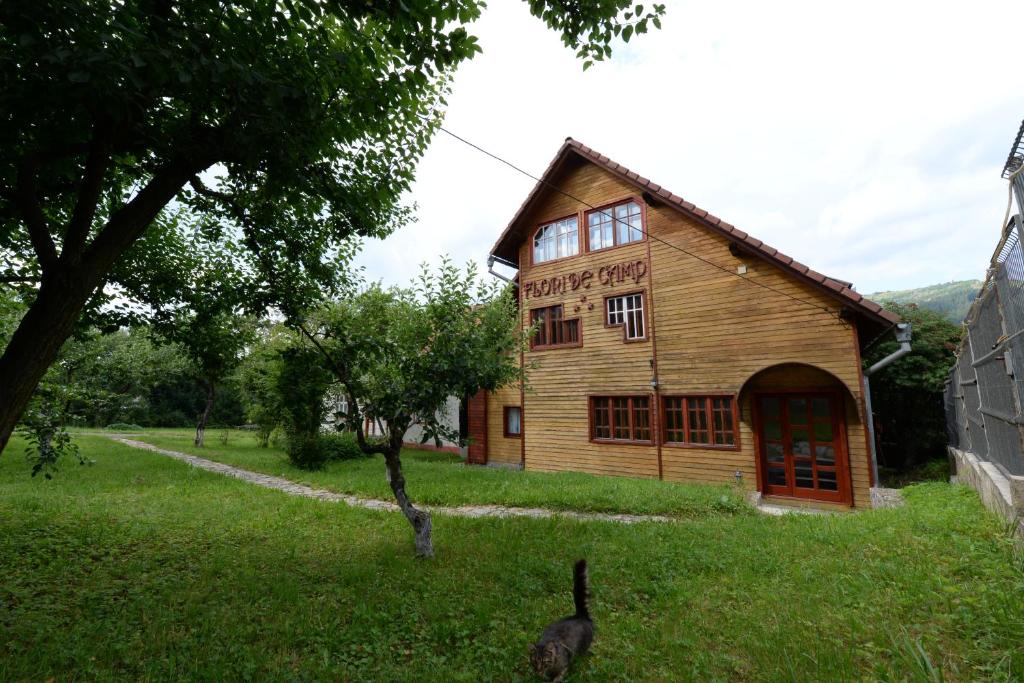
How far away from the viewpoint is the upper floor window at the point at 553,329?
15.3m

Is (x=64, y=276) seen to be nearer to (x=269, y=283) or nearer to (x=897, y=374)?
(x=269, y=283)

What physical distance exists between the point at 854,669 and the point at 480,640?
2.91m

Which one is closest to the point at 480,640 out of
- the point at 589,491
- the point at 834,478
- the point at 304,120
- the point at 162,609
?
the point at 162,609

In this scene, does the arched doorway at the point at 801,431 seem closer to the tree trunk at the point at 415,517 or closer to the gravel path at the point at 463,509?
the gravel path at the point at 463,509

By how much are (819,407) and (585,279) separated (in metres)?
7.41

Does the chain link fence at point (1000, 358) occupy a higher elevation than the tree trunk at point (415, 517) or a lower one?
higher

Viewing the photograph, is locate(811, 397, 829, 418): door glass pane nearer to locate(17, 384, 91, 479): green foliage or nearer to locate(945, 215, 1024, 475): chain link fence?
locate(945, 215, 1024, 475): chain link fence

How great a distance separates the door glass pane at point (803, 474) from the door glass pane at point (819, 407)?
4.06 ft

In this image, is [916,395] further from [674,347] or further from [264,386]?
[264,386]

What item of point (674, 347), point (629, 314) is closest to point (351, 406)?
point (674, 347)

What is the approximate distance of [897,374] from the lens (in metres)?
14.9

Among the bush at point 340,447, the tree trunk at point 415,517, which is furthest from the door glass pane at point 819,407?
the bush at point 340,447

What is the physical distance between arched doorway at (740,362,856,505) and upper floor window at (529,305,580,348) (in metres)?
5.50

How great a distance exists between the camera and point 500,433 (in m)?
17.9
